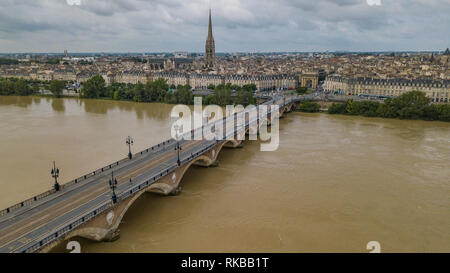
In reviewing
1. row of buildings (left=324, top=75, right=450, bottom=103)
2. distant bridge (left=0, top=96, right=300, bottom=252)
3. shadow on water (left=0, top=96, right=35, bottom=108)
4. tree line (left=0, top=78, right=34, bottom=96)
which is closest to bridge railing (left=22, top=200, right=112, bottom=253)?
distant bridge (left=0, top=96, right=300, bottom=252)

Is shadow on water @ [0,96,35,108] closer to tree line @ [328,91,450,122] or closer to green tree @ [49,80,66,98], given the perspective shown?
green tree @ [49,80,66,98]

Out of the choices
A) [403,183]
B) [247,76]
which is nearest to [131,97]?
[247,76]

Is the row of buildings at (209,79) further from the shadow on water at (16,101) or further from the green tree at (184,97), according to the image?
the shadow on water at (16,101)

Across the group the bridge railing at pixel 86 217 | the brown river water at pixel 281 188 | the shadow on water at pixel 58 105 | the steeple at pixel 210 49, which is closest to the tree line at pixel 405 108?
the brown river water at pixel 281 188

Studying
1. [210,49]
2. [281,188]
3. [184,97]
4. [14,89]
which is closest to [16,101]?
[14,89]

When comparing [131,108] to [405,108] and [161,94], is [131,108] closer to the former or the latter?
[161,94]

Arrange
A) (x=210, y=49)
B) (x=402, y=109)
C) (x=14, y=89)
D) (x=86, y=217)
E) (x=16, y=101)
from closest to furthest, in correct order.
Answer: (x=86, y=217), (x=402, y=109), (x=16, y=101), (x=14, y=89), (x=210, y=49)
